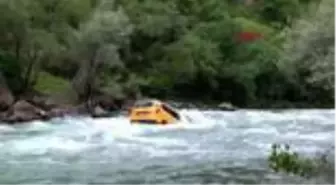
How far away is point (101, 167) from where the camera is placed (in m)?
29.2

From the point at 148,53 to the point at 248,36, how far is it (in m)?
16.7

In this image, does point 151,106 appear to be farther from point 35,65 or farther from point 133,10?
point 133,10

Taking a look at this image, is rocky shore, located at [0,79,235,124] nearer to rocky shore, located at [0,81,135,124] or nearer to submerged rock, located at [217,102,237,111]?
rocky shore, located at [0,81,135,124]

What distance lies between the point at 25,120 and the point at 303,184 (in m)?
27.9

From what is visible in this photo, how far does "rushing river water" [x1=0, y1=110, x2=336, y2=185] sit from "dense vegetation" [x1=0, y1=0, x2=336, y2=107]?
4.19m

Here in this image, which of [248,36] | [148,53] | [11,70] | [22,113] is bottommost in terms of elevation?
[248,36]

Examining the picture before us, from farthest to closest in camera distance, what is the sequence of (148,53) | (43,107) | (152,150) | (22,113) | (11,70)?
(148,53), (11,70), (43,107), (22,113), (152,150)

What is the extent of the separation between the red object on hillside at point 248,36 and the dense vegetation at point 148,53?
0.12 metres

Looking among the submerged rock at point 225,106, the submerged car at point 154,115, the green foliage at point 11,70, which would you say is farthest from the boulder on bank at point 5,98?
the submerged rock at point 225,106

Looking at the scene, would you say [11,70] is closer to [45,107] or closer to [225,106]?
[45,107]

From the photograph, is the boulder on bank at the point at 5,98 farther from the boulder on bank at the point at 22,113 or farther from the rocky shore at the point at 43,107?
the boulder on bank at the point at 22,113

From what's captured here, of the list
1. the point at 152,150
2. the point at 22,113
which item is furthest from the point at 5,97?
the point at 152,150

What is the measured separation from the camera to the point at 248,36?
281 ft

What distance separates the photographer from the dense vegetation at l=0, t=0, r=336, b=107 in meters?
56.9
